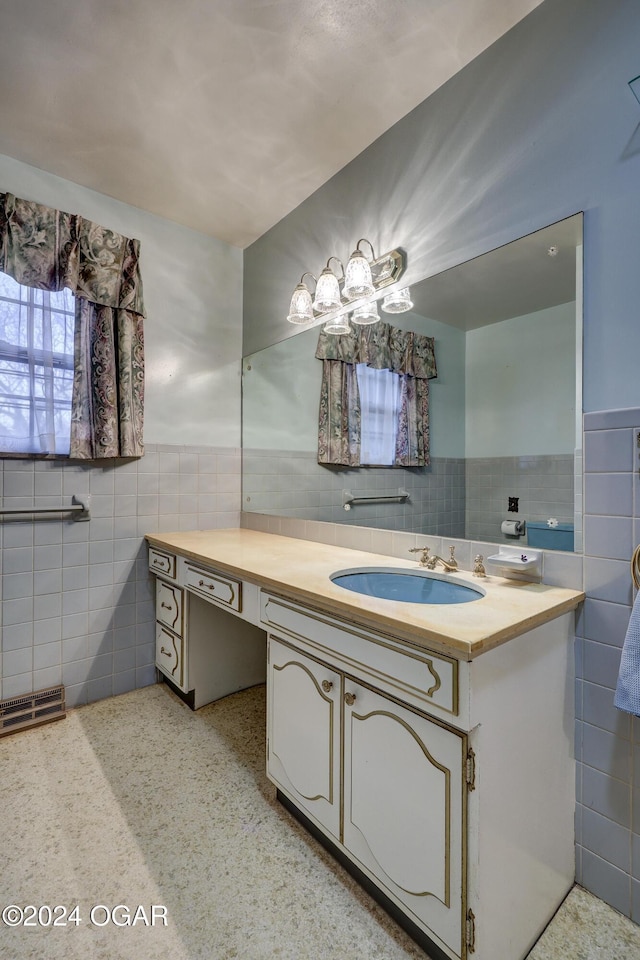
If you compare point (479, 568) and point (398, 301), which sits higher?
point (398, 301)

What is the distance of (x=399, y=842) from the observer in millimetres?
1008

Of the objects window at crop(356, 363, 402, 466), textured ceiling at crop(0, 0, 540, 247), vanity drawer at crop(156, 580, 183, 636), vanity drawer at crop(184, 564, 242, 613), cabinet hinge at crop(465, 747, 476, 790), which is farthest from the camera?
vanity drawer at crop(156, 580, 183, 636)

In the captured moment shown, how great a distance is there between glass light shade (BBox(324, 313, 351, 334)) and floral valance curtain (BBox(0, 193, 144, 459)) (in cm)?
95

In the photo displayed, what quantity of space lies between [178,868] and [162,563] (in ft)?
3.93

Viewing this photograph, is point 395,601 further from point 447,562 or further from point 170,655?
point 170,655

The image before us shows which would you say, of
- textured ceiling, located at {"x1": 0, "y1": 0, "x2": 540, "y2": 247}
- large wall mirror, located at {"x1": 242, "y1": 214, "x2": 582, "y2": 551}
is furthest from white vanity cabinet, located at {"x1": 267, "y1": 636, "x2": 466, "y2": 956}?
textured ceiling, located at {"x1": 0, "y1": 0, "x2": 540, "y2": 247}

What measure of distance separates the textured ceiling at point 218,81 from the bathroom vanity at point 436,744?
1726 millimetres

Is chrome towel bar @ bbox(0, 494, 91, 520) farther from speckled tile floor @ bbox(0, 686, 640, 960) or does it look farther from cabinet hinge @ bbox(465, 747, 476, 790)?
cabinet hinge @ bbox(465, 747, 476, 790)

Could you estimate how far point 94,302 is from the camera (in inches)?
80.0

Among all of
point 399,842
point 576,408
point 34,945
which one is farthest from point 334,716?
point 576,408

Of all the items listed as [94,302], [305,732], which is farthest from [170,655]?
[94,302]

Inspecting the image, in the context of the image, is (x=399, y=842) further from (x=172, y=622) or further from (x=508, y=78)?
(x=508, y=78)

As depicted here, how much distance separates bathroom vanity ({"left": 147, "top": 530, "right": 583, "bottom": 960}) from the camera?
2.91ft

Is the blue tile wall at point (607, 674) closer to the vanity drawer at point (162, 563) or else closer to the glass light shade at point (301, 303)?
the glass light shade at point (301, 303)
